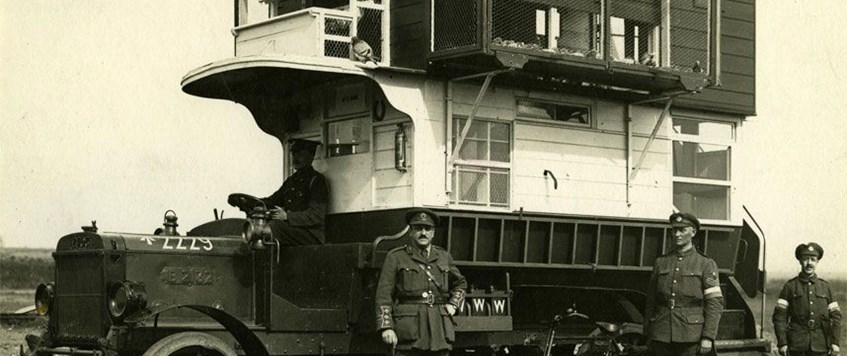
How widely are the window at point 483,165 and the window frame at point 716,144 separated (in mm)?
2525

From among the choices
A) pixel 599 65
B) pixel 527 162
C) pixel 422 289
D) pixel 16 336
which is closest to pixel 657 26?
pixel 599 65

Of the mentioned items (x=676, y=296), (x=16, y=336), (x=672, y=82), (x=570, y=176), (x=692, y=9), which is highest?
(x=692, y=9)

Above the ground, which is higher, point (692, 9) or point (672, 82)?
point (692, 9)

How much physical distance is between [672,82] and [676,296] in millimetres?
3090

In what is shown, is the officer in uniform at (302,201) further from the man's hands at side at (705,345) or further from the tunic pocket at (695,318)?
the man's hands at side at (705,345)

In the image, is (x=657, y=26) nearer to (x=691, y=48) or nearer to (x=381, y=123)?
(x=691, y=48)

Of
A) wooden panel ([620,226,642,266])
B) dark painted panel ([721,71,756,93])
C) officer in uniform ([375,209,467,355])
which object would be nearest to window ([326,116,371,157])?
officer in uniform ([375,209,467,355])

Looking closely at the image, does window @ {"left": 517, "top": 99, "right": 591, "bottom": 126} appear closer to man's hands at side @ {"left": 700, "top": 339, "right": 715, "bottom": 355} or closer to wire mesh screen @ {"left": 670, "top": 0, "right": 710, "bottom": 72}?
wire mesh screen @ {"left": 670, "top": 0, "right": 710, "bottom": 72}

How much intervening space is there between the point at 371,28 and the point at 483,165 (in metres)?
1.87

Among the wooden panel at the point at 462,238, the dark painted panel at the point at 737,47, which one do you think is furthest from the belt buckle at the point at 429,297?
the dark painted panel at the point at 737,47

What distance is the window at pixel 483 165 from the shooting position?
41.2ft

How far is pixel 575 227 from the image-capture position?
43.1 ft

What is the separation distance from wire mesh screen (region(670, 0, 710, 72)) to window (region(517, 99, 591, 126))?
116cm

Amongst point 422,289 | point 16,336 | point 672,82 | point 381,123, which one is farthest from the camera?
point 16,336
